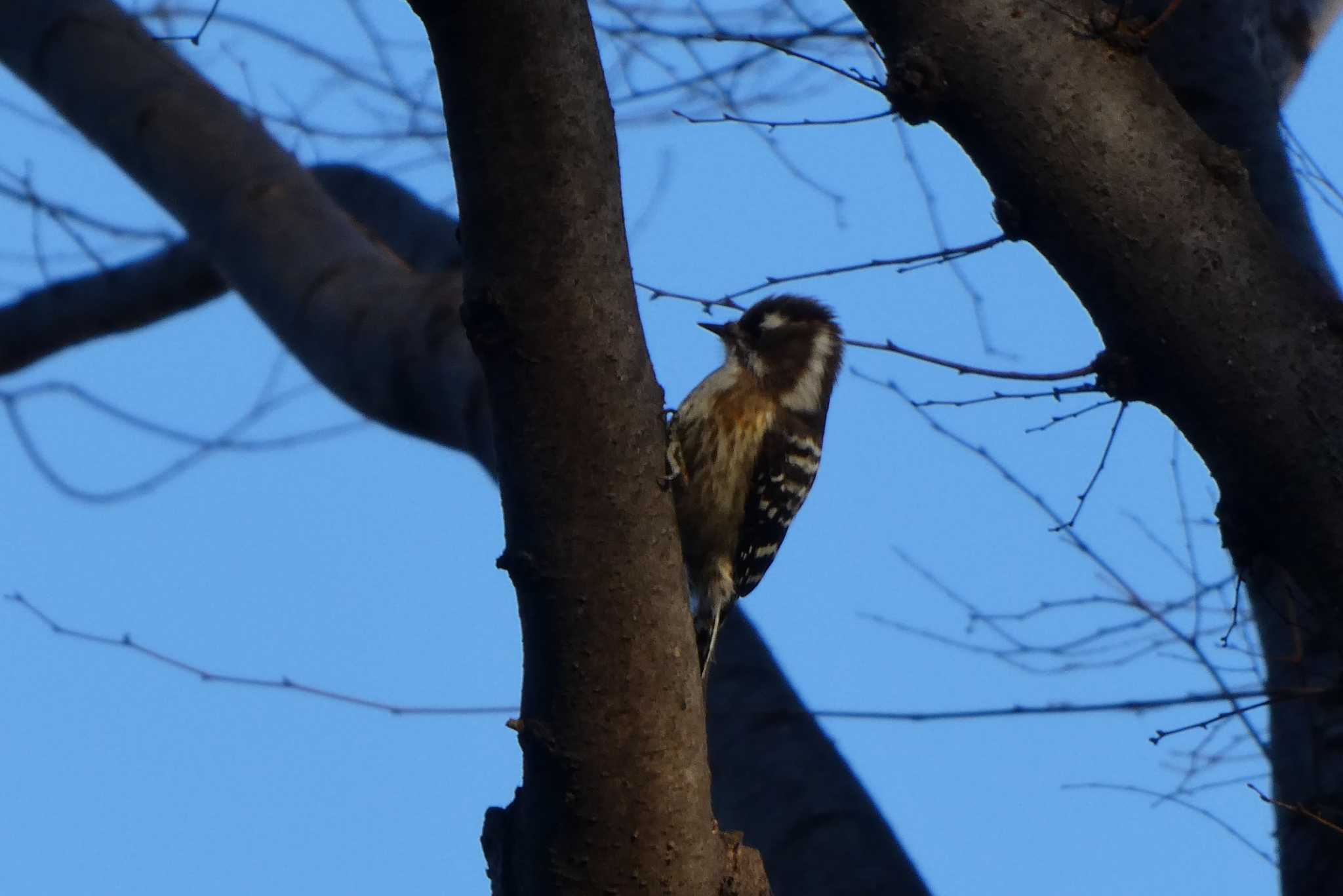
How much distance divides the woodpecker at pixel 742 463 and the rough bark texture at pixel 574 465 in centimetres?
177

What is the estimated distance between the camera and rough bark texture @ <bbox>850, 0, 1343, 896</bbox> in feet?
10.4

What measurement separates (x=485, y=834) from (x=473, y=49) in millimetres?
1621

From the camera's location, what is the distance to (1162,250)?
3.24m

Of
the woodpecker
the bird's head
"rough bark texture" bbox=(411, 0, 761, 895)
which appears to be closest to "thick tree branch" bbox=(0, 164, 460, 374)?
the bird's head

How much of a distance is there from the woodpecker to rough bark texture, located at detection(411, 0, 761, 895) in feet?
5.82

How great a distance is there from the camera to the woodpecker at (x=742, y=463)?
4.80m

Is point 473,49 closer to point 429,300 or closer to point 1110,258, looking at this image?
point 1110,258

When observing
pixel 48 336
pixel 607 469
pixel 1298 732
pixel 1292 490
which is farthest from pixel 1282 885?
pixel 48 336

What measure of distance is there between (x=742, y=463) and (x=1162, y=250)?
1820 millimetres

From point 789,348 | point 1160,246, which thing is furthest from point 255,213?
point 1160,246

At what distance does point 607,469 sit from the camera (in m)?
2.70

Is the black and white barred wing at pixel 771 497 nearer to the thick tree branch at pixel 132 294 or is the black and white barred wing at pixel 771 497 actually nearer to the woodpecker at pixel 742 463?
the woodpecker at pixel 742 463

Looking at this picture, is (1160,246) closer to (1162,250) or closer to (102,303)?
(1162,250)

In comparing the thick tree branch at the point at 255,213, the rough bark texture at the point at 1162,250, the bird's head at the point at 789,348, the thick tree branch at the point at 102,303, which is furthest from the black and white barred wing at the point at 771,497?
the thick tree branch at the point at 102,303
